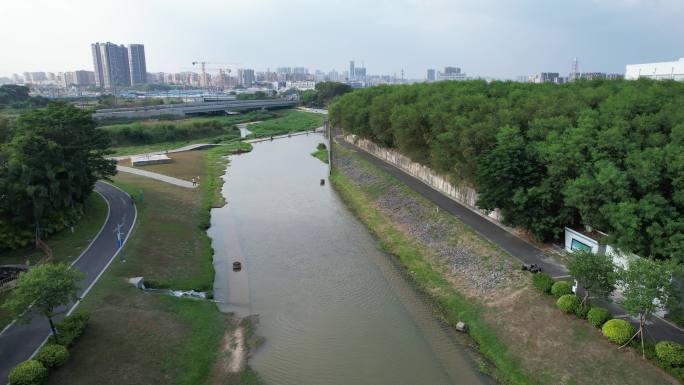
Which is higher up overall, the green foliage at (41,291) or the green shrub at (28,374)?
the green foliage at (41,291)

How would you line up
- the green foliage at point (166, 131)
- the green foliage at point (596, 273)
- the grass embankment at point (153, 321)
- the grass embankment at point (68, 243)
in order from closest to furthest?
the grass embankment at point (153, 321) → the green foliage at point (596, 273) → the grass embankment at point (68, 243) → the green foliage at point (166, 131)

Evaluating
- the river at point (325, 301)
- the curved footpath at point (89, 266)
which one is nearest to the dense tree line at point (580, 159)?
the river at point (325, 301)

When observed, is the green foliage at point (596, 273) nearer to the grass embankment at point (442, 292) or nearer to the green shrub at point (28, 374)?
the grass embankment at point (442, 292)

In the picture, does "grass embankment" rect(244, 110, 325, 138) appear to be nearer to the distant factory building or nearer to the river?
the river

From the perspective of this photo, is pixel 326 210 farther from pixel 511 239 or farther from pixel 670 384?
pixel 670 384

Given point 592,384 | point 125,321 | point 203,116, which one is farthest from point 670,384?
point 203,116

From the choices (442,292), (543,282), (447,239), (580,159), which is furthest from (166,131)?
(543,282)
